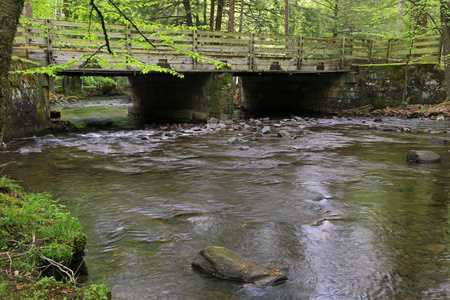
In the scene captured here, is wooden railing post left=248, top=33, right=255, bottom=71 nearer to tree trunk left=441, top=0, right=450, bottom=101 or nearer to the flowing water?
the flowing water

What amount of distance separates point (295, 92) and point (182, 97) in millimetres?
7800

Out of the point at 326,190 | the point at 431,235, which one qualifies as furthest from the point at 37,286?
the point at 326,190

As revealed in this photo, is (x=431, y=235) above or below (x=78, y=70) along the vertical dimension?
below

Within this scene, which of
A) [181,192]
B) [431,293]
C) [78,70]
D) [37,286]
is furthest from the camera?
[78,70]

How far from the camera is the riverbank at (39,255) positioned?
8.46 ft

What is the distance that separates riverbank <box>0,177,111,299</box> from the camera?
258cm

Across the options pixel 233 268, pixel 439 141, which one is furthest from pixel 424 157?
pixel 233 268

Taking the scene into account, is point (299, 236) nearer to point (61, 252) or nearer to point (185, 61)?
point (61, 252)

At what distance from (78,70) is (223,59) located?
6214 millimetres

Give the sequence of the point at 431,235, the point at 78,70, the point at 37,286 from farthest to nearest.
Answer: the point at 78,70
the point at 431,235
the point at 37,286

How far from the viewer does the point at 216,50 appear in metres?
15.8

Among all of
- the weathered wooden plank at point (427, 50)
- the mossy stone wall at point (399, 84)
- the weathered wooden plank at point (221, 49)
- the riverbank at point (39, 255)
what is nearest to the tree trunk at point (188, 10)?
the weathered wooden plank at point (221, 49)

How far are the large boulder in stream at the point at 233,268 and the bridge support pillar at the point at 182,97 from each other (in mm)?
12682

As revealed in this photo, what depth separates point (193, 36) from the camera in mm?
15312
